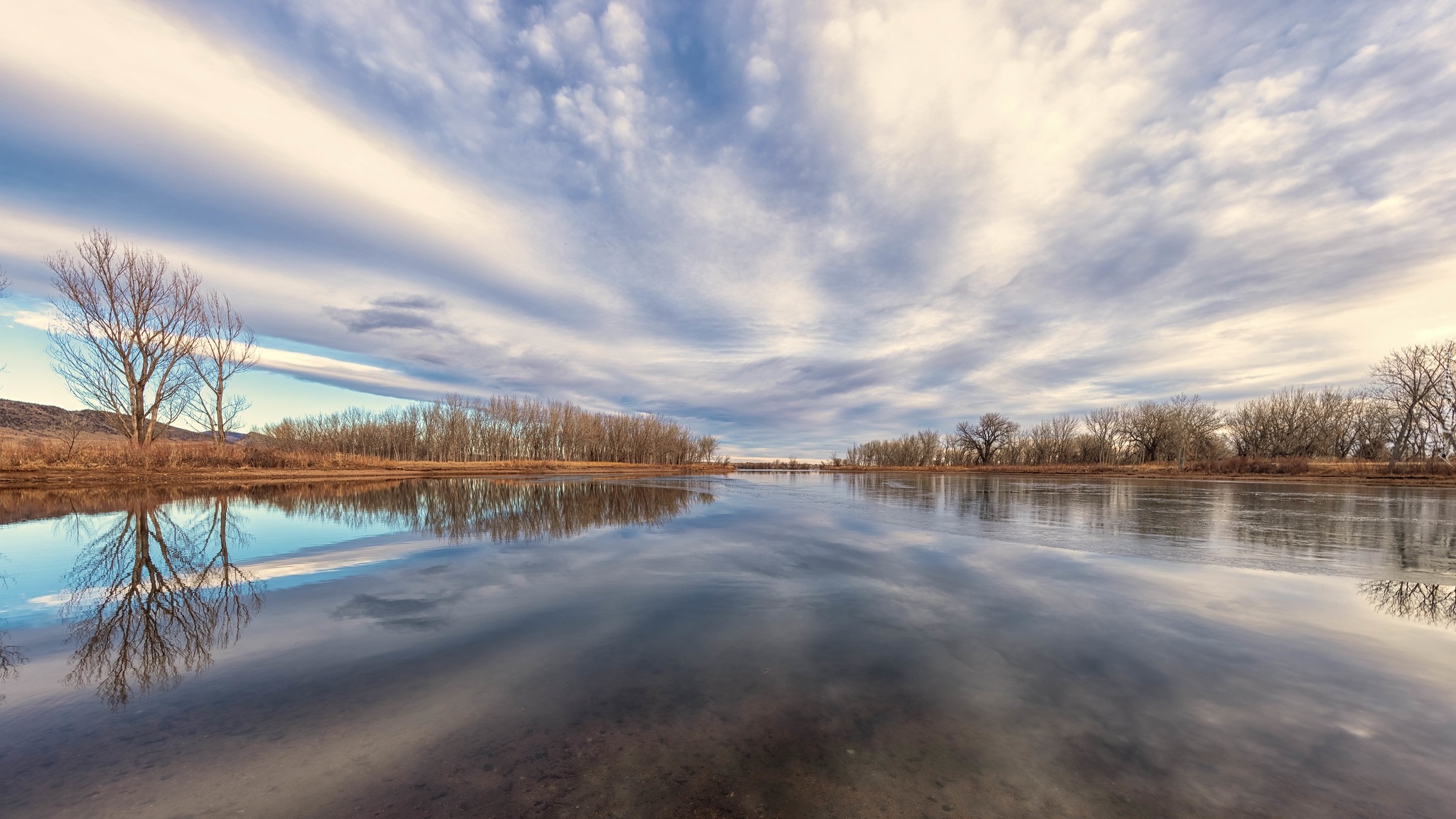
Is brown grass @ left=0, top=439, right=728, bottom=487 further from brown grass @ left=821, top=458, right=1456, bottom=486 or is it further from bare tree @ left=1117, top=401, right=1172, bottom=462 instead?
bare tree @ left=1117, top=401, right=1172, bottom=462

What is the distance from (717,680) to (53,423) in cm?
5101

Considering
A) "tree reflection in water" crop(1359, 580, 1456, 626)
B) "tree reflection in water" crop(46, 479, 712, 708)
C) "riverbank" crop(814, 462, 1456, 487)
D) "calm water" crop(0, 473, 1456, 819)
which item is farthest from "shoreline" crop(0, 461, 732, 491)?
"riverbank" crop(814, 462, 1456, 487)

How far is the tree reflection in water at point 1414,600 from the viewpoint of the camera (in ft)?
20.2

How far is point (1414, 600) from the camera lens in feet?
22.1

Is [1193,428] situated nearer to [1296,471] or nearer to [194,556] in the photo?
[1296,471]

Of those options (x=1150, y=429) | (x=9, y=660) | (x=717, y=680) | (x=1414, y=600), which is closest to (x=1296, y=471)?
(x=1150, y=429)

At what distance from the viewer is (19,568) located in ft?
25.1

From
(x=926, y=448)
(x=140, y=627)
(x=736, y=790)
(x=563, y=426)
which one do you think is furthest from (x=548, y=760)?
(x=926, y=448)

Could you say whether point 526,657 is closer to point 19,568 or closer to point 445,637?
point 445,637

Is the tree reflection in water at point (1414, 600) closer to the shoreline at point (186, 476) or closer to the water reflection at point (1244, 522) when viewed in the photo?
the water reflection at point (1244, 522)

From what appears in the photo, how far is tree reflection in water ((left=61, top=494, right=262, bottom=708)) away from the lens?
172 inches

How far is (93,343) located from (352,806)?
110 feet

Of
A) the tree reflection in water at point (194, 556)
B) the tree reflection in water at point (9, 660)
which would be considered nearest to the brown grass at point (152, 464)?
the tree reflection in water at point (194, 556)

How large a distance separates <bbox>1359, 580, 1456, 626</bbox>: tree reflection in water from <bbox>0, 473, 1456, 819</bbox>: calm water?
6 cm
